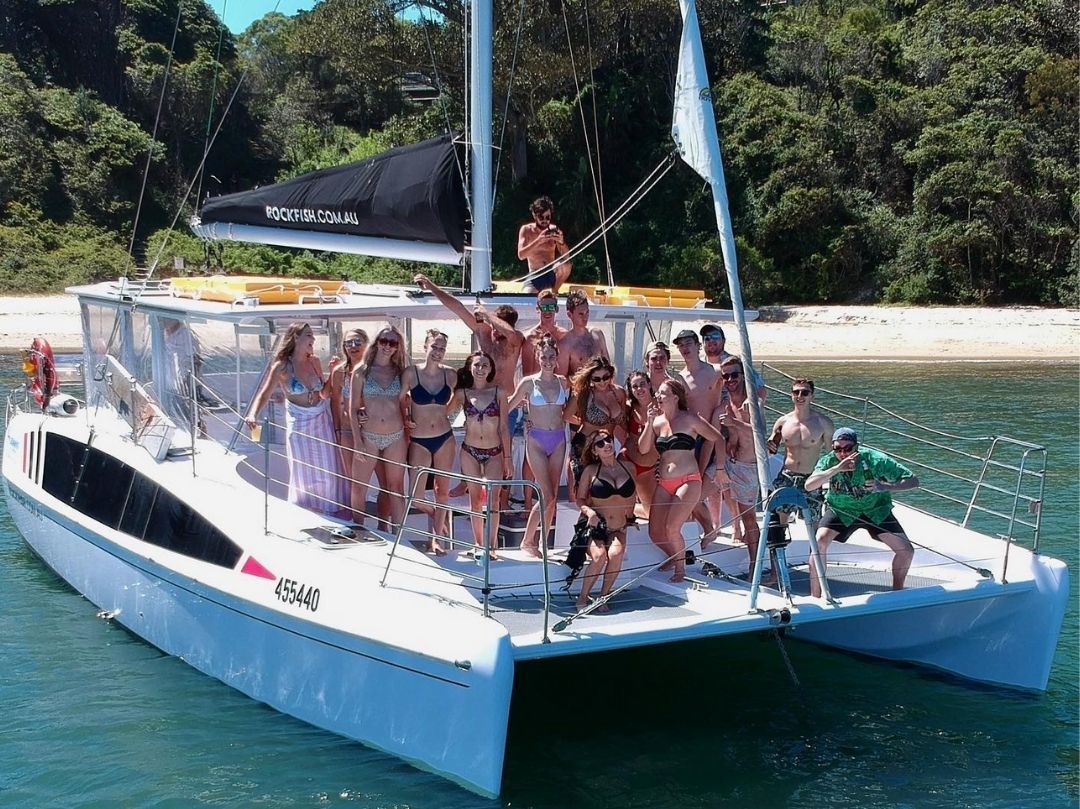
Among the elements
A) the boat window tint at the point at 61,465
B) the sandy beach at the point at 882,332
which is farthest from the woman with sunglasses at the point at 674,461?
the sandy beach at the point at 882,332

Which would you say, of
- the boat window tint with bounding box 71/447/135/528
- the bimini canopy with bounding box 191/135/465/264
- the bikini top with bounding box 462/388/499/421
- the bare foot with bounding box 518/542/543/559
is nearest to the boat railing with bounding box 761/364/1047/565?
the bimini canopy with bounding box 191/135/465/264

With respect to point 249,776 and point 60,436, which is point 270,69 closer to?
point 60,436

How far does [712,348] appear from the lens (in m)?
7.89

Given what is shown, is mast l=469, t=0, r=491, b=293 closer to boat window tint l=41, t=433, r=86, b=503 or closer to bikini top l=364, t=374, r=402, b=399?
bikini top l=364, t=374, r=402, b=399

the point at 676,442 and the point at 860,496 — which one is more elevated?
the point at 676,442

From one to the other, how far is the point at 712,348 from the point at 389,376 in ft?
7.03

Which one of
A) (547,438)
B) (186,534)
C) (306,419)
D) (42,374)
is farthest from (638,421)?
(42,374)

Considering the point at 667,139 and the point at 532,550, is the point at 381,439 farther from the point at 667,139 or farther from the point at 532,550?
the point at 667,139

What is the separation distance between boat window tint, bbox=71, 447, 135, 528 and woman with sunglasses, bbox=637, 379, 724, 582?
4.00 m

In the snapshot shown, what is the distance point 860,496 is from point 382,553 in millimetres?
3026

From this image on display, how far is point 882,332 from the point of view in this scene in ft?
98.5

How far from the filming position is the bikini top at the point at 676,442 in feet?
24.4

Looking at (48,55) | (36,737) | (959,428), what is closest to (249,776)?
(36,737)

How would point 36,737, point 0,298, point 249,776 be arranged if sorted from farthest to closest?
point 0,298 < point 36,737 < point 249,776
